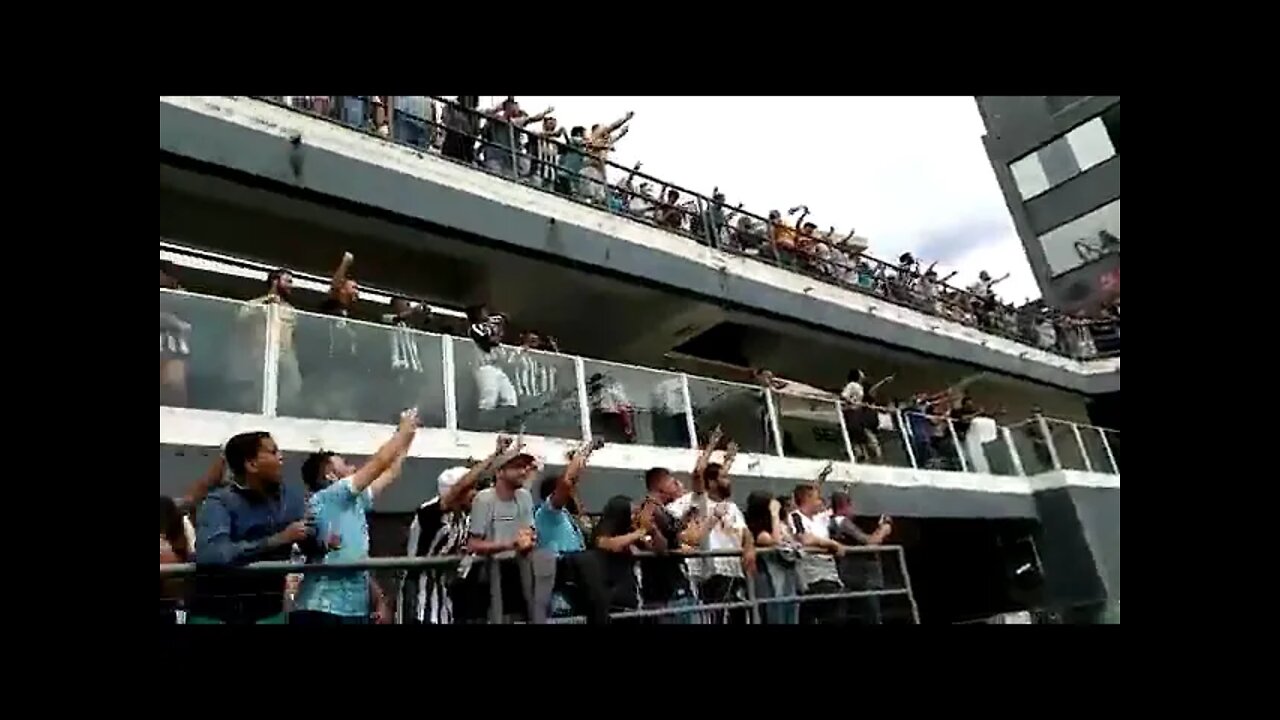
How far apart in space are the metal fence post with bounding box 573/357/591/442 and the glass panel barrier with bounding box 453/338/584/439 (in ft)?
0.08

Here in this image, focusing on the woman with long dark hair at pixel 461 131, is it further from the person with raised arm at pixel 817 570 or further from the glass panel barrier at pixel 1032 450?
the glass panel barrier at pixel 1032 450

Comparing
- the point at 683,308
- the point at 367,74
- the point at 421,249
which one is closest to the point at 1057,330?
the point at 683,308

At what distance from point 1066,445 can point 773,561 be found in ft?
27.7

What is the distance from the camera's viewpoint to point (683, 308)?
1140cm

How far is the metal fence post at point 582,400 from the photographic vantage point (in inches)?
306

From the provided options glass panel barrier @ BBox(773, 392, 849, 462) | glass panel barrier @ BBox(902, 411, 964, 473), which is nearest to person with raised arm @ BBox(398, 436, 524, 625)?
glass panel barrier @ BBox(773, 392, 849, 462)

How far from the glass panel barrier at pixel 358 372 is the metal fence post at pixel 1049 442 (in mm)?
9257

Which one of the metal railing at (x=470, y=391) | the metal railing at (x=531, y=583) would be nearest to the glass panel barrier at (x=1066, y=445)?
the metal railing at (x=470, y=391)

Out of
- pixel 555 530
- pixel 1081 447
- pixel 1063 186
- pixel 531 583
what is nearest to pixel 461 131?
pixel 555 530

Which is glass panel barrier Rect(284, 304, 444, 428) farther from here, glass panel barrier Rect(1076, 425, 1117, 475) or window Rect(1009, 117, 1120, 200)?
window Rect(1009, 117, 1120, 200)

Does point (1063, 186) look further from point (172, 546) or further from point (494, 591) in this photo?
point (172, 546)

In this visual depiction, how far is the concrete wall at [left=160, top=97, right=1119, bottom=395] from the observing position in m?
7.29

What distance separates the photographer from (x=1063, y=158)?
26484mm
